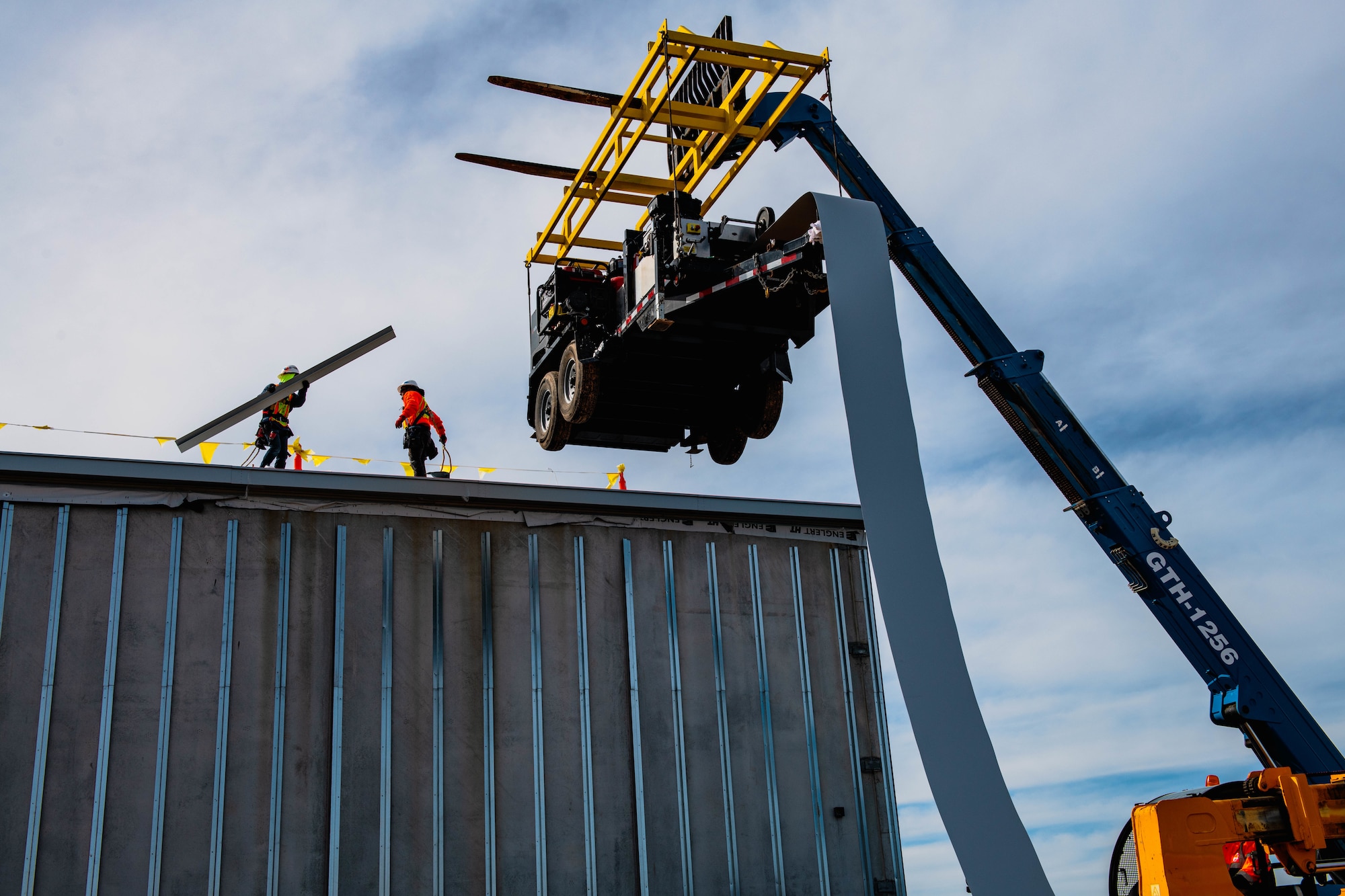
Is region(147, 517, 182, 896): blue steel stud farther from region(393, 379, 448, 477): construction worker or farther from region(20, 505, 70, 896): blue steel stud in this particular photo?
region(393, 379, 448, 477): construction worker

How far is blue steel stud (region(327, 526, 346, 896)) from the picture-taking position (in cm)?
975

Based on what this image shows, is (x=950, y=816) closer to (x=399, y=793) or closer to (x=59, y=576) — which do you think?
(x=399, y=793)

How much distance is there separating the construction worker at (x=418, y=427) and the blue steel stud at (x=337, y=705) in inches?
Answer: 109

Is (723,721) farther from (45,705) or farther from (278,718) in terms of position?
(45,705)

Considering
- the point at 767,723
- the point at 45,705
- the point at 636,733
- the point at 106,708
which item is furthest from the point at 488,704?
the point at 45,705

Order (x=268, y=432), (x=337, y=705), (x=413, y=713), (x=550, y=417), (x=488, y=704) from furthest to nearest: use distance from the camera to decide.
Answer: (x=268, y=432)
(x=550, y=417)
(x=488, y=704)
(x=413, y=713)
(x=337, y=705)

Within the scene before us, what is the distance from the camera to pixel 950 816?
6.05 metres

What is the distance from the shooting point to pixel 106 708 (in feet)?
31.2

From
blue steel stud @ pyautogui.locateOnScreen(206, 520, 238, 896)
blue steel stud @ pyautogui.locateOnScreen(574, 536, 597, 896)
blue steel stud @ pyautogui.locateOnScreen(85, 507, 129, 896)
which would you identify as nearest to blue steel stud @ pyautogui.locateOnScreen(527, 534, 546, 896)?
→ blue steel stud @ pyautogui.locateOnScreen(574, 536, 597, 896)

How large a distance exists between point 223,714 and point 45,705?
1395 millimetres

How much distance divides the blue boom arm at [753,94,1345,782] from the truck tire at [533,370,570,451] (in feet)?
11.2

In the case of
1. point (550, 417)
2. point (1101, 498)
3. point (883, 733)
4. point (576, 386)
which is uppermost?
point (550, 417)

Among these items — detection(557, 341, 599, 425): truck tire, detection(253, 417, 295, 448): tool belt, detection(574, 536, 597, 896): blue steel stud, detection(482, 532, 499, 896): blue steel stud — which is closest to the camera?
detection(482, 532, 499, 896): blue steel stud

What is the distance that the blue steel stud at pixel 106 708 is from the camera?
916 centimetres
